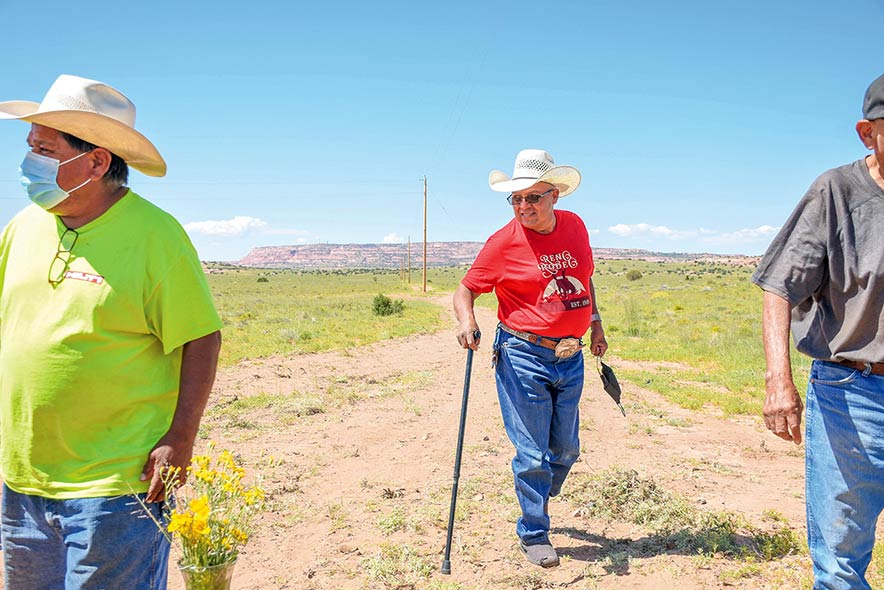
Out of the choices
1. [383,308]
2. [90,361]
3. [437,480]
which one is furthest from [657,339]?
[90,361]

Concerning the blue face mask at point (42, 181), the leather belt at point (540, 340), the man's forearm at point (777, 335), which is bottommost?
the leather belt at point (540, 340)

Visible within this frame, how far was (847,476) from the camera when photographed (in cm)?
247

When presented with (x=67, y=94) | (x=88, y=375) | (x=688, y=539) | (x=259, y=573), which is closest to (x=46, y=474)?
(x=88, y=375)

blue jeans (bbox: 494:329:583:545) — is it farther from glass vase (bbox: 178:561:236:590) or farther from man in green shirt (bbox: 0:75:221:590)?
glass vase (bbox: 178:561:236:590)

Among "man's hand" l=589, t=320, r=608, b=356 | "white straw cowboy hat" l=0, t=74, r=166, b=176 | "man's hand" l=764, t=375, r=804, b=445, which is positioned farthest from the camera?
"man's hand" l=589, t=320, r=608, b=356

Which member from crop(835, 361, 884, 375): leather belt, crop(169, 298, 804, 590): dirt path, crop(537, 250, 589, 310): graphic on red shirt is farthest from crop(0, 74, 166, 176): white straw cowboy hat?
crop(835, 361, 884, 375): leather belt

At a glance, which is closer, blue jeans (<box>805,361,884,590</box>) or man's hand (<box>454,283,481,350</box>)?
blue jeans (<box>805,361,884,590</box>)

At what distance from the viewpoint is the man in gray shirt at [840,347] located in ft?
7.98

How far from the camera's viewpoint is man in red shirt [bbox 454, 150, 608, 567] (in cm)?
395

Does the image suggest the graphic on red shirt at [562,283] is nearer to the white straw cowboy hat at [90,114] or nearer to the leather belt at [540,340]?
the leather belt at [540,340]

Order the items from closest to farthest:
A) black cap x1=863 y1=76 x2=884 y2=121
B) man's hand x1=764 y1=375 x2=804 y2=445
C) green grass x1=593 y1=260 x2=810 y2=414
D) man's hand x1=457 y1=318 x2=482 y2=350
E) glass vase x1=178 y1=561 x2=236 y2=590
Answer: glass vase x1=178 y1=561 x2=236 y2=590 → black cap x1=863 y1=76 x2=884 y2=121 → man's hand x1=764 y1=375 x2=804 y2=445 → man's hand x1=457 y1=318 x2=482 y2=350 → green grass x1=593 y1=260 x2=810 y2=414

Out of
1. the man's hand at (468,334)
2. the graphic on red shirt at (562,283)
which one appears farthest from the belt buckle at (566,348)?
the man's hand at (468,334)

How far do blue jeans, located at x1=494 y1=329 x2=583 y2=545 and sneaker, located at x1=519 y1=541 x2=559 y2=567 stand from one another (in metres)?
0.04

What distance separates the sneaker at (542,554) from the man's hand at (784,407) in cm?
186
